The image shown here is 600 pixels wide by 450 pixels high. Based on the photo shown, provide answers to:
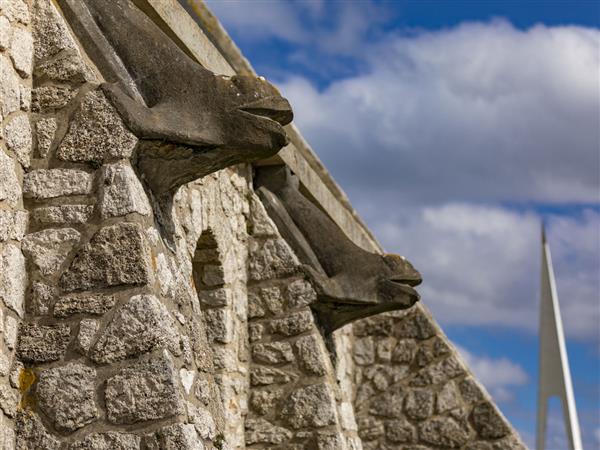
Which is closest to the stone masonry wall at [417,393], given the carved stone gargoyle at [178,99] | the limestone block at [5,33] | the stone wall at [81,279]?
the stone wall at [81,279]

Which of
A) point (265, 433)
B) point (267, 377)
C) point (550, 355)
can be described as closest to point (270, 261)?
point (267, 377)

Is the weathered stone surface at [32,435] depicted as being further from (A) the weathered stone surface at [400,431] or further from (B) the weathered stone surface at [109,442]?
(A) the weathered stone surface at [400,431]

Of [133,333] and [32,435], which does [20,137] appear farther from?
[32,435]

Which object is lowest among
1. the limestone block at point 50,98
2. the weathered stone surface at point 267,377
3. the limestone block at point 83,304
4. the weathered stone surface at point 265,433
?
the limestone block at point 83,304

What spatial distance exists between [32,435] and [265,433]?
2.71 metres

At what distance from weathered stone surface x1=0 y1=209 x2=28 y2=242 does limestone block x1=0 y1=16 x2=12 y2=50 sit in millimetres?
620

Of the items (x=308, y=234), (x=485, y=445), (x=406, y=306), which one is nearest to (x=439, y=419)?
(x=485, y=445)

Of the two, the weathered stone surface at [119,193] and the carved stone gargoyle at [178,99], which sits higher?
the carved stone gargoyle at [178,99]

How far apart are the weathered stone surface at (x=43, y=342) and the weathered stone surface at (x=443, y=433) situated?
5.55 m

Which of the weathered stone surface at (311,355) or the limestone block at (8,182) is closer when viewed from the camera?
the limestone block at (8,182)

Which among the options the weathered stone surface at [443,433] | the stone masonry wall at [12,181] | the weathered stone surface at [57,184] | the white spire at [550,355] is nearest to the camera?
the stone masonry wall at [12,181]

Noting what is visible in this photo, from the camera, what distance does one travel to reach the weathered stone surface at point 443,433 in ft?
29.1

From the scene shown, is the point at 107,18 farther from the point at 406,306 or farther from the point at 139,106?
the point at 406,306

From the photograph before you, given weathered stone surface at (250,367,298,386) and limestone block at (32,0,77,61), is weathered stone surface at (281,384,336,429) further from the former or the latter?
limestone block at (32,0,77,61)
